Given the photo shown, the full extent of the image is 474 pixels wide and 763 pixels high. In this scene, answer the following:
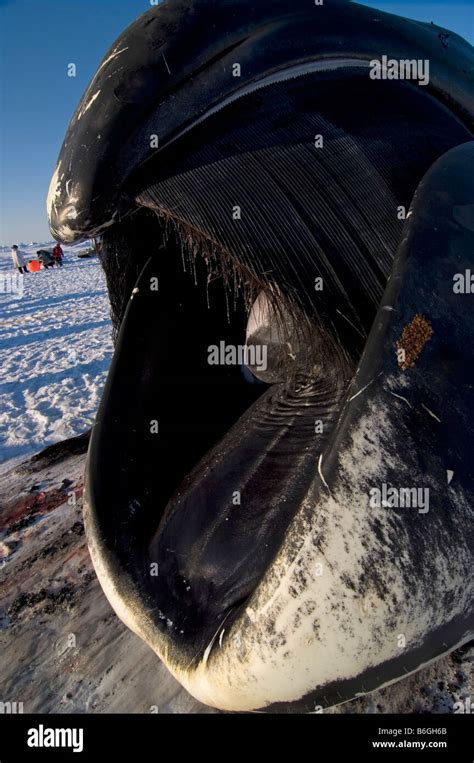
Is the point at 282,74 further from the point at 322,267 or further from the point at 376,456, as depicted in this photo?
the point at 376,456

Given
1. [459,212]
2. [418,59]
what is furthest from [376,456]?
[418,59]

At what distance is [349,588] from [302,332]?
82 centimetres

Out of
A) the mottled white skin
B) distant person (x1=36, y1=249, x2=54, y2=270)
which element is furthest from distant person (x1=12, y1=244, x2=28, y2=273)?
the mottled white skin

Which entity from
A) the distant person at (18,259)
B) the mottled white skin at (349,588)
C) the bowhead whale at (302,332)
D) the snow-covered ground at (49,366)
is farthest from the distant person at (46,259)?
the mottled white skin at (349,588)

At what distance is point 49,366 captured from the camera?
8234 mm

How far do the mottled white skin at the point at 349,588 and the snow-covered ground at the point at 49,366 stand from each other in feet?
14.0

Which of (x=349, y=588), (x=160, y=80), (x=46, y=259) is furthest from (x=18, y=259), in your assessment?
(x=349, y=588)

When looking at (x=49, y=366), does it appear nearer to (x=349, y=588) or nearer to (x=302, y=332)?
(x=302, y=332)

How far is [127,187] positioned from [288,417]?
107 centimetres

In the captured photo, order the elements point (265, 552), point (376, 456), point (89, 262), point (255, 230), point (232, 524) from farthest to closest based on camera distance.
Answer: point (89, 262) → point (232, 524) → point (265, 552) → point (255, 230) → point (376, 456)

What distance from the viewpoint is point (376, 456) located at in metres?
1.21

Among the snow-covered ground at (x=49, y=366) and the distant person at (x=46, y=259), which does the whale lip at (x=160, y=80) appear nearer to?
the snow-covered ground at (x=49, y=366)

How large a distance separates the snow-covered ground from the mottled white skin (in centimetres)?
427

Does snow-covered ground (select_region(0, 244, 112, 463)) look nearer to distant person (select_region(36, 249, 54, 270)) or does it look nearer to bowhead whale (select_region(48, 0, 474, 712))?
bowhead whale (select_region(48, 0, 474, 712))
